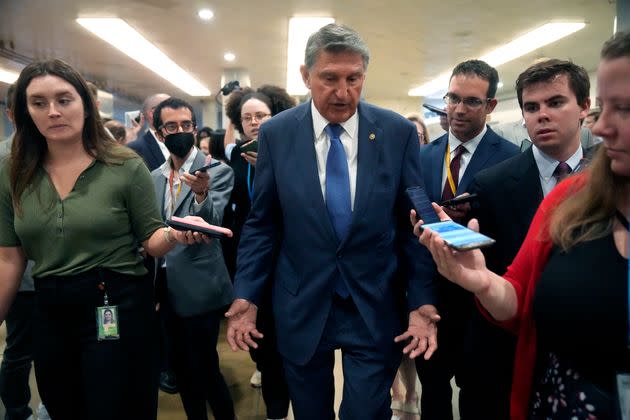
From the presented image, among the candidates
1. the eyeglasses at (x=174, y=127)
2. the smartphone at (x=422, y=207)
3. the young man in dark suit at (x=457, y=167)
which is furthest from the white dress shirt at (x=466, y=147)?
the eyeglasses at (x=174, y=127)

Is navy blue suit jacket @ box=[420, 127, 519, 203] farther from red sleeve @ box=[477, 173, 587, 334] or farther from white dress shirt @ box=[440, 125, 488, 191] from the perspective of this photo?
red sleeve @ box=[477, 173, 587, 334]

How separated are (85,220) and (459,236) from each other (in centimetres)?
136

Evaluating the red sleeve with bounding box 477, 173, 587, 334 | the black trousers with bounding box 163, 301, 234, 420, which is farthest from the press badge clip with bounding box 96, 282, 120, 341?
the red sleeve with bounding box 477, 173, 587, 334

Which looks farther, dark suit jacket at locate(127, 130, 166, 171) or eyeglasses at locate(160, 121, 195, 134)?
dark suit jacket at locate(127, 130, 166, 171)

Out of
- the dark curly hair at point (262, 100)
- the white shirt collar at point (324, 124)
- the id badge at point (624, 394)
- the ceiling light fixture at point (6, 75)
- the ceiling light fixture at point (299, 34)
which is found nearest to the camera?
the id badge at point (624, 394)

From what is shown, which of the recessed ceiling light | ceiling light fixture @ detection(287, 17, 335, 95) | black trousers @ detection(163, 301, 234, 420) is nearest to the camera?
black trousers @ detection(163, 301, 234, 420)

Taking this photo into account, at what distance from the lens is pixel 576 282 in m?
1.06

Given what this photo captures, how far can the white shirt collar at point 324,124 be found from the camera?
1.68 meters

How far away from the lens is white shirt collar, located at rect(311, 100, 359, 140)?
1.68 metres

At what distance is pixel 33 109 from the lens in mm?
1731

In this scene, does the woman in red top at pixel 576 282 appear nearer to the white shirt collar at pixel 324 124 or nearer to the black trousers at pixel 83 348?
the white shirt collar at pixel 324 124

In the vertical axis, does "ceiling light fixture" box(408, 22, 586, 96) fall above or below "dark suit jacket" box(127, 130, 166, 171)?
above

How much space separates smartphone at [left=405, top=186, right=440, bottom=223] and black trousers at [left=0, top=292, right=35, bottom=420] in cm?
227

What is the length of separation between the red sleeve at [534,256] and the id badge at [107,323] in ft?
4.56
